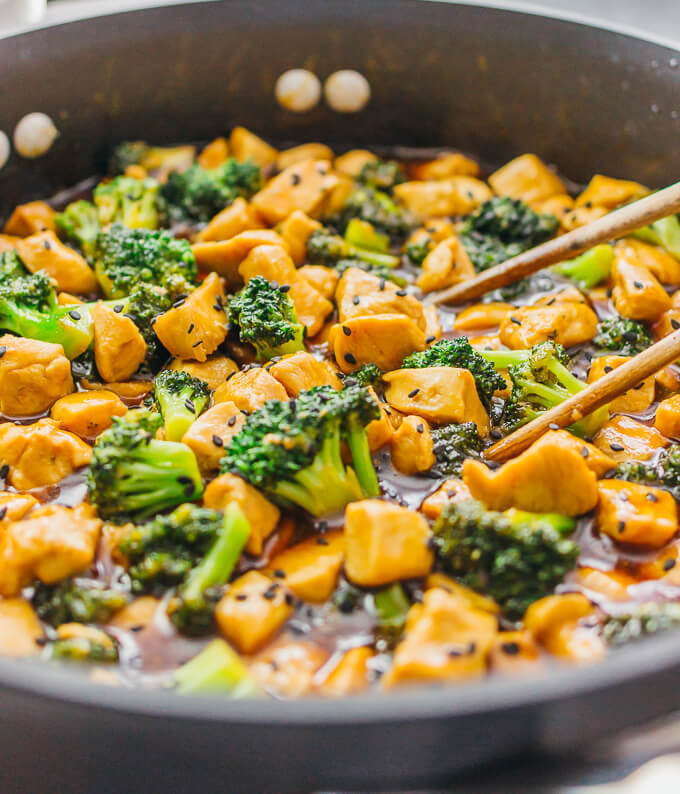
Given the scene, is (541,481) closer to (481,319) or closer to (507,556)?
(507,556)

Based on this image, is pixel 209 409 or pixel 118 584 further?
pixel 209 409

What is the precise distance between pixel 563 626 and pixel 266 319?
1.24 meters

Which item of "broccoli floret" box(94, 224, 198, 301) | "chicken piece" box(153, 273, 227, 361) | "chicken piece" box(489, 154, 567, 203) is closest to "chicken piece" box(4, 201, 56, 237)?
"broccoli floret" box(94, 224, 198, 301)

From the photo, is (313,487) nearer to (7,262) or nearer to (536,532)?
(536,532)

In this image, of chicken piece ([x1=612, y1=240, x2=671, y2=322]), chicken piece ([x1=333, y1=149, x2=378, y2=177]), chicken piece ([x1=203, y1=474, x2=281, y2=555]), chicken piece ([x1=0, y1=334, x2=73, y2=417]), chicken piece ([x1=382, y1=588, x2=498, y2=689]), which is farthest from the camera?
chicken piece ([x1=333, y1=149, x2=378, y2=177])

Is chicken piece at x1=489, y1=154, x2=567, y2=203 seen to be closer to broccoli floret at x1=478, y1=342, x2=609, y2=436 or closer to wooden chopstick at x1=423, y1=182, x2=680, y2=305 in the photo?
wooden chopstick at x1=423, y1=182, x2=680, y2=305

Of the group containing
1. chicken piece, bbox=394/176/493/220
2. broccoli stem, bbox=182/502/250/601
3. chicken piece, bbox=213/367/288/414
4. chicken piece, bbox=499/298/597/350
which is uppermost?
chicken piece, bbox=394/176/493/220

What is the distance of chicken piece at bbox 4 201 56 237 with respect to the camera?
10.1ft

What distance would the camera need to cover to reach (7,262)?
2703 millimetres

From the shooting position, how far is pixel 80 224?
10.0ft

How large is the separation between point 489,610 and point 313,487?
532 mm

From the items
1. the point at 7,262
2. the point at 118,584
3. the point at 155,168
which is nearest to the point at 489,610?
the point at 118,584

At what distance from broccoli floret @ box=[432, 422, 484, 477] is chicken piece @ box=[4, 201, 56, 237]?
5.97 feet

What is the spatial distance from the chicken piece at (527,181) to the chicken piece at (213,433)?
1749 millimetres
